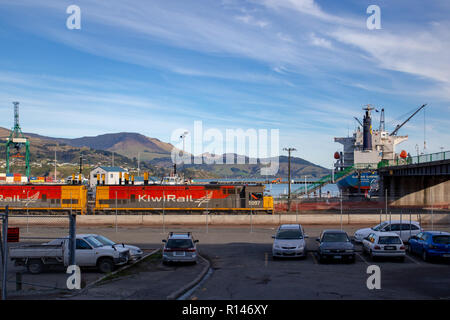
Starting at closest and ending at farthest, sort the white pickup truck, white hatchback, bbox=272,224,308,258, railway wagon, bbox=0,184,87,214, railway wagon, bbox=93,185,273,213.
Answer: the white pickup truck < white hatchback, bbox=272,224,308,258 < railway wagon, bbox=0,184,87,214 < railway wagon, bbox=93,185,273,213

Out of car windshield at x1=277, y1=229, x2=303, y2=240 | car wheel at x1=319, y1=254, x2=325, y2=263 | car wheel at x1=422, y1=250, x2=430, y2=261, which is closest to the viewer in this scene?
car wheel at x1=319, y1=254, x2=325, y2=263

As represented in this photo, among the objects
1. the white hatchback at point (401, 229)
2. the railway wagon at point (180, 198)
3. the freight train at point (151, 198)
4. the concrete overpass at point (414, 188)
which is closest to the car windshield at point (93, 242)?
the white hatchback at point (401, 229)

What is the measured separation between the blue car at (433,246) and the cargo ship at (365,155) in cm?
4864

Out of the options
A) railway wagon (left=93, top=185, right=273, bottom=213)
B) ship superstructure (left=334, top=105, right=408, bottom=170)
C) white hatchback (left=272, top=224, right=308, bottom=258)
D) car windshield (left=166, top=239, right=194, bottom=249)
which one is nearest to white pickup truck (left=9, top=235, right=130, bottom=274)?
car windshield (left=166, top=239, right=194, bottom=249)

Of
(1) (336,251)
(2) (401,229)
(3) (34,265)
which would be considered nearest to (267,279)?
A: (1) (336,251)

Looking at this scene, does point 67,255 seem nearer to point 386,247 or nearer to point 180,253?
point 180,253

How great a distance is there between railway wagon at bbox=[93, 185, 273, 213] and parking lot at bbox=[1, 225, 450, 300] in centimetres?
2278

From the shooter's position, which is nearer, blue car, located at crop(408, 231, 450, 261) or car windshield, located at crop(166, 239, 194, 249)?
blue car, located at crop(408, 231, 450, 261)

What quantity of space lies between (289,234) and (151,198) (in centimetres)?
2860

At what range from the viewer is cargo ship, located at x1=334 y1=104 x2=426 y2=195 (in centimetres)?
7038

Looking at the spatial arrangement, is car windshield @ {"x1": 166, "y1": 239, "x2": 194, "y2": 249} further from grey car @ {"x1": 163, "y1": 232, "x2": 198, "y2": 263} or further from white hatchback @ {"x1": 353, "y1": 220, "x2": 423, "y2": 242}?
white hatchback @ {"x1": 353, "y1": 220, "x2": 423, "y2": 242}

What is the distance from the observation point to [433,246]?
67.7 feet

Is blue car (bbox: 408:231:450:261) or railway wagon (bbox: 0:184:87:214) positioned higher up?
railway wagon (bbox: 0:184:87:214)
